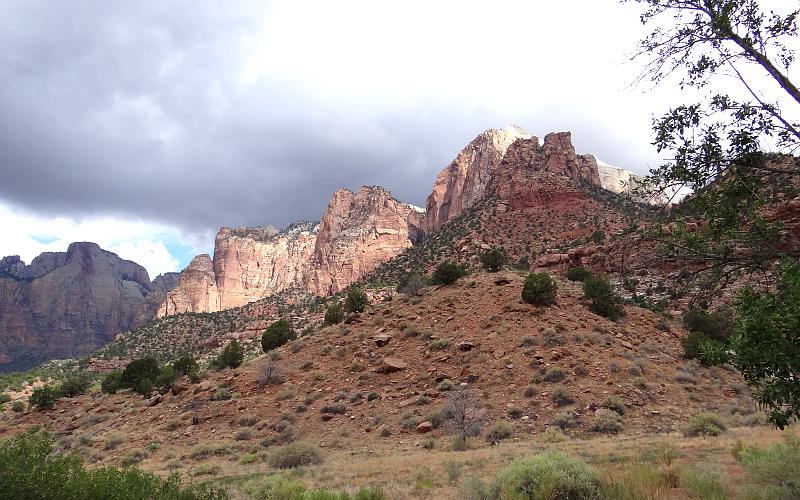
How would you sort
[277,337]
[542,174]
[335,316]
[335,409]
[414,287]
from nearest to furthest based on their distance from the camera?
1. [335,409]
2. [414,287]
3. [277,337]
4. [335,316]
5. [542,174]

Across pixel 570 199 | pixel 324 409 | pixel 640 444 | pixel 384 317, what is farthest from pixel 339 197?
pixel 640 444

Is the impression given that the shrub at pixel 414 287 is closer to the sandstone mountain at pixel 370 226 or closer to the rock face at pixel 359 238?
the sandstone mountain at pixel 370 226

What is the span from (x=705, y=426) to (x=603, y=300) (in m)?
14.2

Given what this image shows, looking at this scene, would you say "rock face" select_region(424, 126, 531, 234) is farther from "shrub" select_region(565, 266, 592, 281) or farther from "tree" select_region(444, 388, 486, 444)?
"tree" select_region(444, 388, 486, 444)

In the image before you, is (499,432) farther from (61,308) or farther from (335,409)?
(61,308)

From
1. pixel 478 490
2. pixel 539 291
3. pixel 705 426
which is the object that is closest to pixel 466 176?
pixel 539 291

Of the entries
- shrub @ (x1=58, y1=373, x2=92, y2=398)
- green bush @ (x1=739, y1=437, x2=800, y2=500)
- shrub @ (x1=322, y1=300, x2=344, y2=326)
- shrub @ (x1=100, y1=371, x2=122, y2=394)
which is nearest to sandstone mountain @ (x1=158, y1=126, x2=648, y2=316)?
shrub @ (x1=322, y1=300, x2=344, y2=326)

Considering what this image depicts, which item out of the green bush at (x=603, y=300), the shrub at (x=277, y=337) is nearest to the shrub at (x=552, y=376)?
the green bush at (x=603, y=300)

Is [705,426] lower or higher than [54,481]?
lower

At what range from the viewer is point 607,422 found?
631 inches

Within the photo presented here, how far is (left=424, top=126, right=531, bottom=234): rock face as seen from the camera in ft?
417

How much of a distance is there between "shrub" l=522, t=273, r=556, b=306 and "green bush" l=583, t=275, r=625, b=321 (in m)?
2.67

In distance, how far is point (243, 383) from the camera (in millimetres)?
26797

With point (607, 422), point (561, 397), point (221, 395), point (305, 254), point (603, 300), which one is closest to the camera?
point (607, 422)
